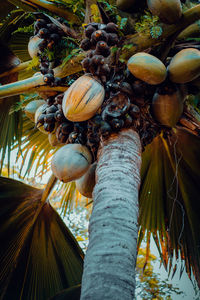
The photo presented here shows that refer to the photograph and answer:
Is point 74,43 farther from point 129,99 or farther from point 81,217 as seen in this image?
point 81,217

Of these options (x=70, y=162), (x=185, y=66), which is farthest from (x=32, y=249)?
(x=185, y=66)

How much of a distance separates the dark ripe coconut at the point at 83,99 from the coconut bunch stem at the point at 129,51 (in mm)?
392

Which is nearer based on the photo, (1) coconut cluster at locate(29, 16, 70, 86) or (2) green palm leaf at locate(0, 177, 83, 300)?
(1) coconut cluster at locate(29, 16, 70, 86)

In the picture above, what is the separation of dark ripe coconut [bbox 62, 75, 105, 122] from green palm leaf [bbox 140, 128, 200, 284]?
1.39 metres

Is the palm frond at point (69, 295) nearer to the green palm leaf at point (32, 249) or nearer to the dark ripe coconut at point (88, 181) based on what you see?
the green palm leaf at point (32, 249)

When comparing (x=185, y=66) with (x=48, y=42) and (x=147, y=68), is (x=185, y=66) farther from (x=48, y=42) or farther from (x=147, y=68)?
(x=48, y=42)

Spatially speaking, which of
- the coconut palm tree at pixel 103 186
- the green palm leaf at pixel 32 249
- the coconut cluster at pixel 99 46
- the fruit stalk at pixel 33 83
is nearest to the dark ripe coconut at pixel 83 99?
the coconut cluster at pixel 99 46

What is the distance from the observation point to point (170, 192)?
329 centimetres

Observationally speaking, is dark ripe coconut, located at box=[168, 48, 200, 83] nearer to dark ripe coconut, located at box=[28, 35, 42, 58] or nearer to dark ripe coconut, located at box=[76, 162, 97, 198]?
dark ripe coconut, located at box=[76, 162, 97, 198]

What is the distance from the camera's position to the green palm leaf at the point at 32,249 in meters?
2.73

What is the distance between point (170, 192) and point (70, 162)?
5.24 feet

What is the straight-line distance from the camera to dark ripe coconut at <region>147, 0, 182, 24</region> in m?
Answer: 2.07

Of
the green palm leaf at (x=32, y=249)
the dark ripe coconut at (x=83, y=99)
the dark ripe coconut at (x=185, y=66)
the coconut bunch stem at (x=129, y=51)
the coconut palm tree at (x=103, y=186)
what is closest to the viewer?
the coconut palm tree at (x=103, y=186)

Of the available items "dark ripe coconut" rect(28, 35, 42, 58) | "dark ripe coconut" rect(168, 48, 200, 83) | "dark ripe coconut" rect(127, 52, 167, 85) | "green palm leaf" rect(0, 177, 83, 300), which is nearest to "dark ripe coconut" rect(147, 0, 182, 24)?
"dark ripe coconut" rect(168, 48, 200, 83)
